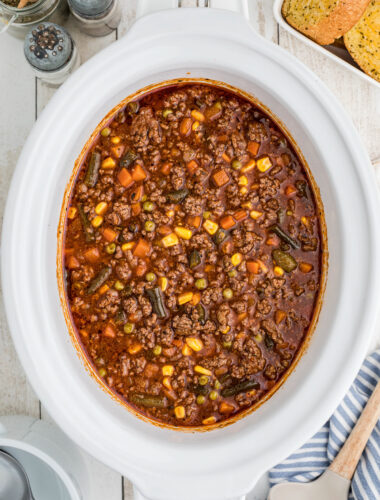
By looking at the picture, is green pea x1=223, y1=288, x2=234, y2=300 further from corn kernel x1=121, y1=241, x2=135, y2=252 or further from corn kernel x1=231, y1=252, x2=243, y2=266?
corn kernel x1=121, y1=241, x2=135, y2=252

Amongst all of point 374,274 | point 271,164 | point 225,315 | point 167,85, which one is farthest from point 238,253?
point 167,85

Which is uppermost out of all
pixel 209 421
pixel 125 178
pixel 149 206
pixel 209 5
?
pixel 209 5

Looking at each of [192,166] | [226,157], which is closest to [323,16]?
[226,157]

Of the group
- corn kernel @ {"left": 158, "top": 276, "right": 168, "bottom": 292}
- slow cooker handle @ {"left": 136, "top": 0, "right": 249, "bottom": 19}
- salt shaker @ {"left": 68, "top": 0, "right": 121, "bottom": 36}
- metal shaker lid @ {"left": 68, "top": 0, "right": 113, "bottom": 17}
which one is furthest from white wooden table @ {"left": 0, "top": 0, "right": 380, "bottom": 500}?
corn kernel @ {"left": 158, "top": 276, "right": 168, "bottom": 292}

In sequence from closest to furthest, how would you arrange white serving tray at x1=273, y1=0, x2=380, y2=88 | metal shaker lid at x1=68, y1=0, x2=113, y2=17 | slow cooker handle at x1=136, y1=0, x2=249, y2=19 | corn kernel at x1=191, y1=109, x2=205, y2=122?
1. slow cooker handle at x1=136, y1=0, x2=249, y2=19
2. metal shaker lid at x1=68, y1=0, x2=113, y2=17
3. corn kernel at x1=191, y1=109, x2=205, y2=122
4. white serving tray at x1=273, y1=0, x2=380, y2=88

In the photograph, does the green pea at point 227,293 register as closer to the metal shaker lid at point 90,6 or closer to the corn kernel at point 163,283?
the corn kernel at point 163,283

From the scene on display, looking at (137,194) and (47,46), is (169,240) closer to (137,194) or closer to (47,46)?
(137,194)
